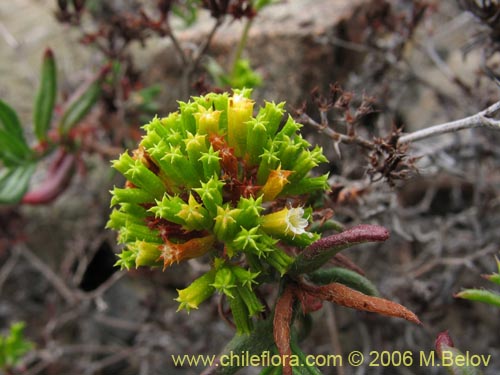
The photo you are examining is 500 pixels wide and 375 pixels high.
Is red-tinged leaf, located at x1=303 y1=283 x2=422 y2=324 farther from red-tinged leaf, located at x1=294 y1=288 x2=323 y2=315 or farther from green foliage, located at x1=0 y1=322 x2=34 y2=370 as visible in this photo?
green foliage, located at x1=0 y1=322 x2=34 y2=370

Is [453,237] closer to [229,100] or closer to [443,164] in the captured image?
[443,164]

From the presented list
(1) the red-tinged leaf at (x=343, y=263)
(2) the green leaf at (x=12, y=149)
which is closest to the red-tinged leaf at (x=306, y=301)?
(1) the red-tinged leaf at (x=343, y=263)

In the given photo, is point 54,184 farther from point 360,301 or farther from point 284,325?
point 360,301

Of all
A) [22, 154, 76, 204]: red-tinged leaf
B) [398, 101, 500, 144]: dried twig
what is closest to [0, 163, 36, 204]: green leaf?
[22, 154, 76, 204]: red-tinged leaf

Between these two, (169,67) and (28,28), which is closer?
(169,67)

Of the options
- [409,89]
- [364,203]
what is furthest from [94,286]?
[409,89]
